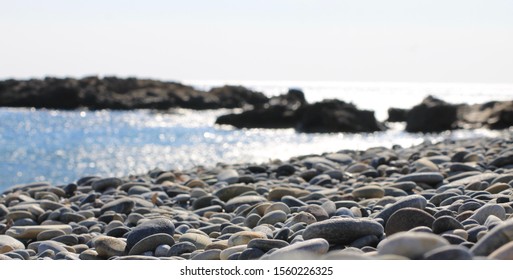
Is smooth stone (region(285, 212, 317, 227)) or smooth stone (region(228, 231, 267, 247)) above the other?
smooth stone (region(285, 212, 317, 227))

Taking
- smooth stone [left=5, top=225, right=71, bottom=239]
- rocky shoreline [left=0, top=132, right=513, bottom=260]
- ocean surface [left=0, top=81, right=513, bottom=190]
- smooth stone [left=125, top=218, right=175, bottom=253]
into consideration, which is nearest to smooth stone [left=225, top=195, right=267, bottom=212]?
rocky shoreline [left=0, top=132, right=513, bottom=260]

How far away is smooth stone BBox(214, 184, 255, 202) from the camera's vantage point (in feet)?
26.0

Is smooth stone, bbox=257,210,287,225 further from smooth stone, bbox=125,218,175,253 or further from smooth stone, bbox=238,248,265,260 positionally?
smooth stone, bbox=238,248,265,260

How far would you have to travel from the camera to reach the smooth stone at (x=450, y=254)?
314 cm

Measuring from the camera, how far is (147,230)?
539 cm

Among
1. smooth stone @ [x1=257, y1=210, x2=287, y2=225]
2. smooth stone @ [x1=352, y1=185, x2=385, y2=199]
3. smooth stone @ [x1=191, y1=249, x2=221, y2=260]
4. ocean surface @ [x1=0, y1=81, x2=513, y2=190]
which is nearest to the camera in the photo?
smooth stone @ [x1=191, y1=249, x2=221, y2=260]

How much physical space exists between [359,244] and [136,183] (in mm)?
5660

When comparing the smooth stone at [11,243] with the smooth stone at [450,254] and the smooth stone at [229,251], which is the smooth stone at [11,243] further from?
the smooth stone at [450,254]

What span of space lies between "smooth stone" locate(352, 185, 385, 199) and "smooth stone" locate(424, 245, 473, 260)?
3608 millimetres

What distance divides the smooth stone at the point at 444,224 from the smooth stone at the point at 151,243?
1948mm

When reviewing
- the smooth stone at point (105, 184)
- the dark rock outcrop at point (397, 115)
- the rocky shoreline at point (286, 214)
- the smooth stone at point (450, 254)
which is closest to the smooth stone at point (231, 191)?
the rocky shoreline at point (286, 214)

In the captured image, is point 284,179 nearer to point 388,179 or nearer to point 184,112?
point 388,179

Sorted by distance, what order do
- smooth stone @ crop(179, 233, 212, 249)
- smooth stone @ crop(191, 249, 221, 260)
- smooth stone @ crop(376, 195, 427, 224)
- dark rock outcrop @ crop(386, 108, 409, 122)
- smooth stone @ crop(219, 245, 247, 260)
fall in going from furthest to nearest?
dark rock outcrop @ crop(386, 108, 409, 122), smooth stone @ crop(179, 233, 212, 249), smooth stone @ crop(376, 195, 427, 224), smooth stone @ crop(191, 249, 221, 260), smooth stone @ crop(219, 245, 247, 260)
